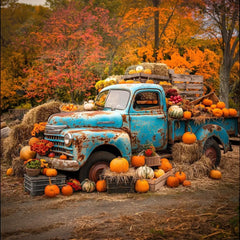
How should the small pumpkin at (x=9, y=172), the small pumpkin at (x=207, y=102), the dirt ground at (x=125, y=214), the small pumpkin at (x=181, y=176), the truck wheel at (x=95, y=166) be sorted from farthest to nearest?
the small pumpkin at (x=207, y=102) < the small pumpkin at (x=9, y=172) < the small pumpkin at (x=181, y=176) < the truck wheel at (x=95, y=166) < the dirt ground at (x=125, y=214)

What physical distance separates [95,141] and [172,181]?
1821 millimetres

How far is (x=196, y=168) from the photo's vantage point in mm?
7246

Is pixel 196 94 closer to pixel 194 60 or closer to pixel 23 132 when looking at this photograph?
pixel 23 132

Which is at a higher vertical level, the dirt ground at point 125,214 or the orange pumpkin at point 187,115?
the orange pumpkin at point 187,115

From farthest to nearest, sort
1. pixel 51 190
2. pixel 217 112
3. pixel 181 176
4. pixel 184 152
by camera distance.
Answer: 1. pixel 217 112
2. pixel 184 152
3. pixel 181 176
4. pixel 51 190

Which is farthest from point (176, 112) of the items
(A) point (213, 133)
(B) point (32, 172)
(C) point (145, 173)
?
(B) point (32, 172)

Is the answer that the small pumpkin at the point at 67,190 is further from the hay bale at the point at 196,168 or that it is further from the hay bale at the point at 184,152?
the hay bale at the point at 184,152

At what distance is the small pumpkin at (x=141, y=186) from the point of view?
19.8 feet

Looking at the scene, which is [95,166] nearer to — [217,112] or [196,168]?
[196,168]

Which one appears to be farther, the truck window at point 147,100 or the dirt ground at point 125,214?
the truck window at point 147,100

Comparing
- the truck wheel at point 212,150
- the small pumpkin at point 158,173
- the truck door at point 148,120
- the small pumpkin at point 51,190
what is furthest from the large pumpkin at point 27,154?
the truck wheel at point 212,150

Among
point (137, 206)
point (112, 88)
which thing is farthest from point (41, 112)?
point (137, 206)

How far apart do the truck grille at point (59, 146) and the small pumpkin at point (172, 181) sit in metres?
2.10

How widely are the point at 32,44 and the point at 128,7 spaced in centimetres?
794
